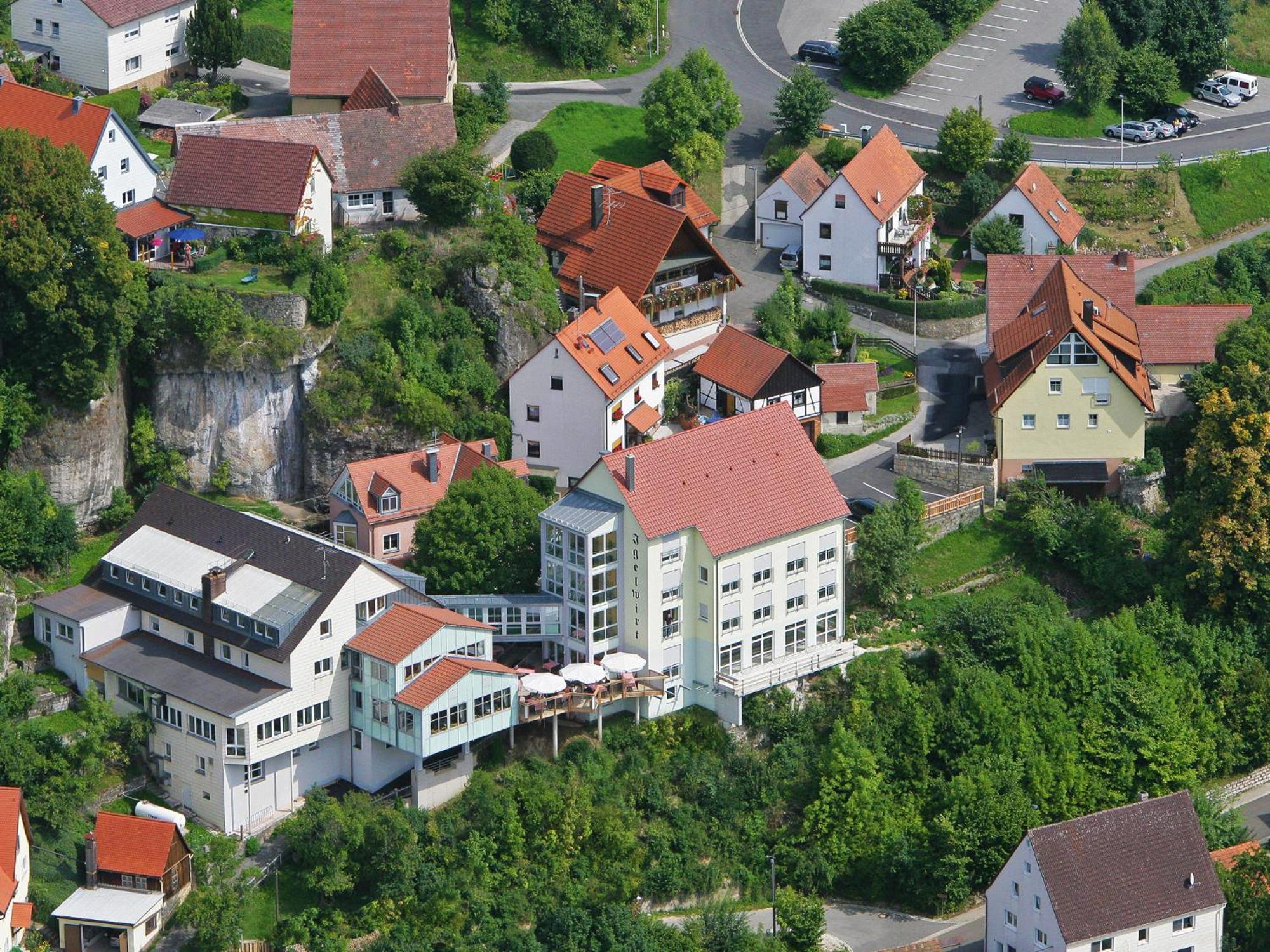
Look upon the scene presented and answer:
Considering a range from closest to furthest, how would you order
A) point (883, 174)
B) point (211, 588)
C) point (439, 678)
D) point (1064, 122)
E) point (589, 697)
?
point (439, 678) → point (211, 588) → point (589, 697) → point (883, 174) → point (1064, 122)

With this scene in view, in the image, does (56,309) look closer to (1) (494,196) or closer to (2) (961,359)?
(1) (494,196)

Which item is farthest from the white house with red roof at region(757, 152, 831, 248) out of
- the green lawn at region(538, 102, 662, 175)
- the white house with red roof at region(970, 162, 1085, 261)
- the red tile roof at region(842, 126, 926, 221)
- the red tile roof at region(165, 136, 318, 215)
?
the red tile roof at region(165, 136, 318, 215)

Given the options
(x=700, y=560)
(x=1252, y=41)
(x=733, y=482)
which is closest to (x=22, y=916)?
(x=700, y=560)

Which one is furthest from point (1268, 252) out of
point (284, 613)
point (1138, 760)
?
point (284, 613)

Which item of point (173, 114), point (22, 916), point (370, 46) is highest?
point (370, 46)

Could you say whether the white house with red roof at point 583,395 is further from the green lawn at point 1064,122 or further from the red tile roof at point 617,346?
the green lawn at point 1064,122

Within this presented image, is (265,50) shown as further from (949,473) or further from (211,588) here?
(211,588)

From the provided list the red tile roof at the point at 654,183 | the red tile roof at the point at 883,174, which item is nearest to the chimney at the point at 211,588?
the red tile roof at the point at 654,183
